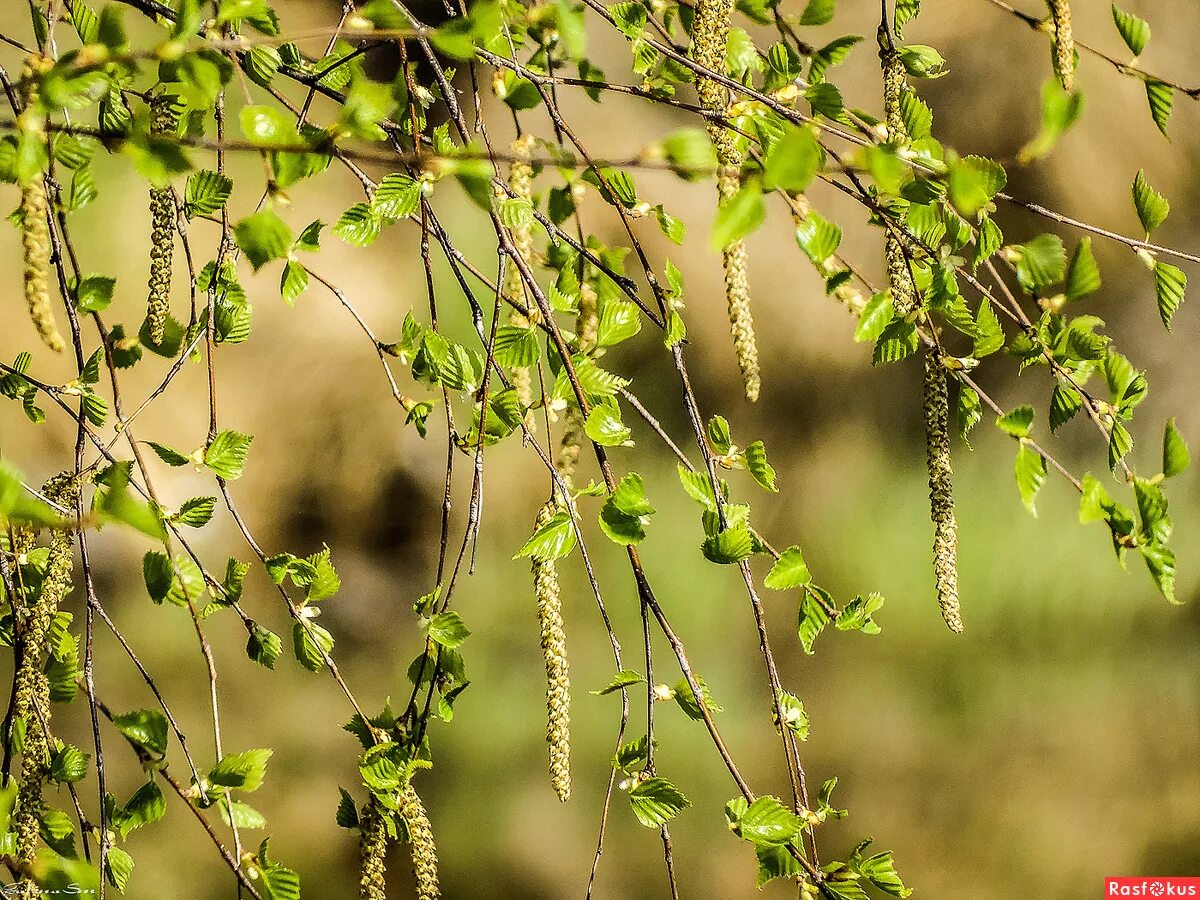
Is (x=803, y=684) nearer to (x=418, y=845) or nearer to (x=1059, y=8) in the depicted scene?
(x=418, y=845)

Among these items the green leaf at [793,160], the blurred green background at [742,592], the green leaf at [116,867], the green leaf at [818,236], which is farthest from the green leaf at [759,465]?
the blurred green background at [742,592]

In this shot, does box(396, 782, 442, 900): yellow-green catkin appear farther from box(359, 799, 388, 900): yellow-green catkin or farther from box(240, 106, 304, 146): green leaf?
box(240, 106, 304, 146): green leaf

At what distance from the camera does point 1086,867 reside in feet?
5.50

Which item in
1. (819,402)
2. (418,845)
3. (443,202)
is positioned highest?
(443,202)

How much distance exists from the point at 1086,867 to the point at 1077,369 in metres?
1.49

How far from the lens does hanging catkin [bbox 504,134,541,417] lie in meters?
0.58

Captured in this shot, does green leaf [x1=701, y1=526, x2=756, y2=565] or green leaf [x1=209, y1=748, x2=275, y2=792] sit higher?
green leaf [x1=701, y1=526, x2=756, y2=565]

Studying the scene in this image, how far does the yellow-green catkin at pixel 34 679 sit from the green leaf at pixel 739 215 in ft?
1.41

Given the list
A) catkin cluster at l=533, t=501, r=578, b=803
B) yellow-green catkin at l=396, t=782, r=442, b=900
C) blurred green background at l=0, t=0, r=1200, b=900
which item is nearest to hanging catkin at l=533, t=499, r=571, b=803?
catkin cluster at l=533, t=501, r=578, b=803

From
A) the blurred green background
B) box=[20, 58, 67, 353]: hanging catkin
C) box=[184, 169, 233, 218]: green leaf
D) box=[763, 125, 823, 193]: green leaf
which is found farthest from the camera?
the blurred green background

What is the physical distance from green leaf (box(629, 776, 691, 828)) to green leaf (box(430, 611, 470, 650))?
15 cm

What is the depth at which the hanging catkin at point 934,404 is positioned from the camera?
0.62 metres

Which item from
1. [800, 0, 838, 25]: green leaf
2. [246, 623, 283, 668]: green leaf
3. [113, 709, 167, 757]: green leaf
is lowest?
[113, 709, 167, 757]: green leaf

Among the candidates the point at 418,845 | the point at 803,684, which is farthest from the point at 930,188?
the point at 803,684
